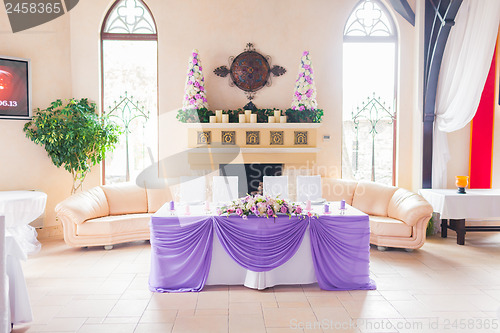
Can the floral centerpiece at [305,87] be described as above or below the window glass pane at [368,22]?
below

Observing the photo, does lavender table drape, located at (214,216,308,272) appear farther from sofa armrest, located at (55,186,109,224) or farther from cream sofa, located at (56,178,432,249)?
sofa armrest, located at (55,186,109,224)

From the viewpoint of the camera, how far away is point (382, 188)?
20.0ft

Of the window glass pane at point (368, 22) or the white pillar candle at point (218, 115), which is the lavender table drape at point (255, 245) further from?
the window glass pane at point (368, 22)

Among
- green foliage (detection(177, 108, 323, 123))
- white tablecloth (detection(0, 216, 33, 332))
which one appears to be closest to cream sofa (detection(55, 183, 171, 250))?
green foliage (detection(177, 108, 323, 123))

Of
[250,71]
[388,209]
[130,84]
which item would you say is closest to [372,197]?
[388,209]

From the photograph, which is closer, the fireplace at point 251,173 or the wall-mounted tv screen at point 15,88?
the wall-mounted tv screen at point 15,88

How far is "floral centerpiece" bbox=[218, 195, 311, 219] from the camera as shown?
398cm

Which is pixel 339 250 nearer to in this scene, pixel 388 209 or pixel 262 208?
pixel 262 208

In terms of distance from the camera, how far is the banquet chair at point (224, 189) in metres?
5.72

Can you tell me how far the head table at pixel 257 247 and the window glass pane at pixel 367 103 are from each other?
3.05 meters

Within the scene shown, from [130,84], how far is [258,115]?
2.33 m

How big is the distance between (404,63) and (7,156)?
21.7ft

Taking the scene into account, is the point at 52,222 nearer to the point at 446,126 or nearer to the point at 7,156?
the point at 7,156

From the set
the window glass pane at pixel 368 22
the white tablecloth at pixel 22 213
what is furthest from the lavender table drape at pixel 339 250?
the window glass pane at pixel 368 22
